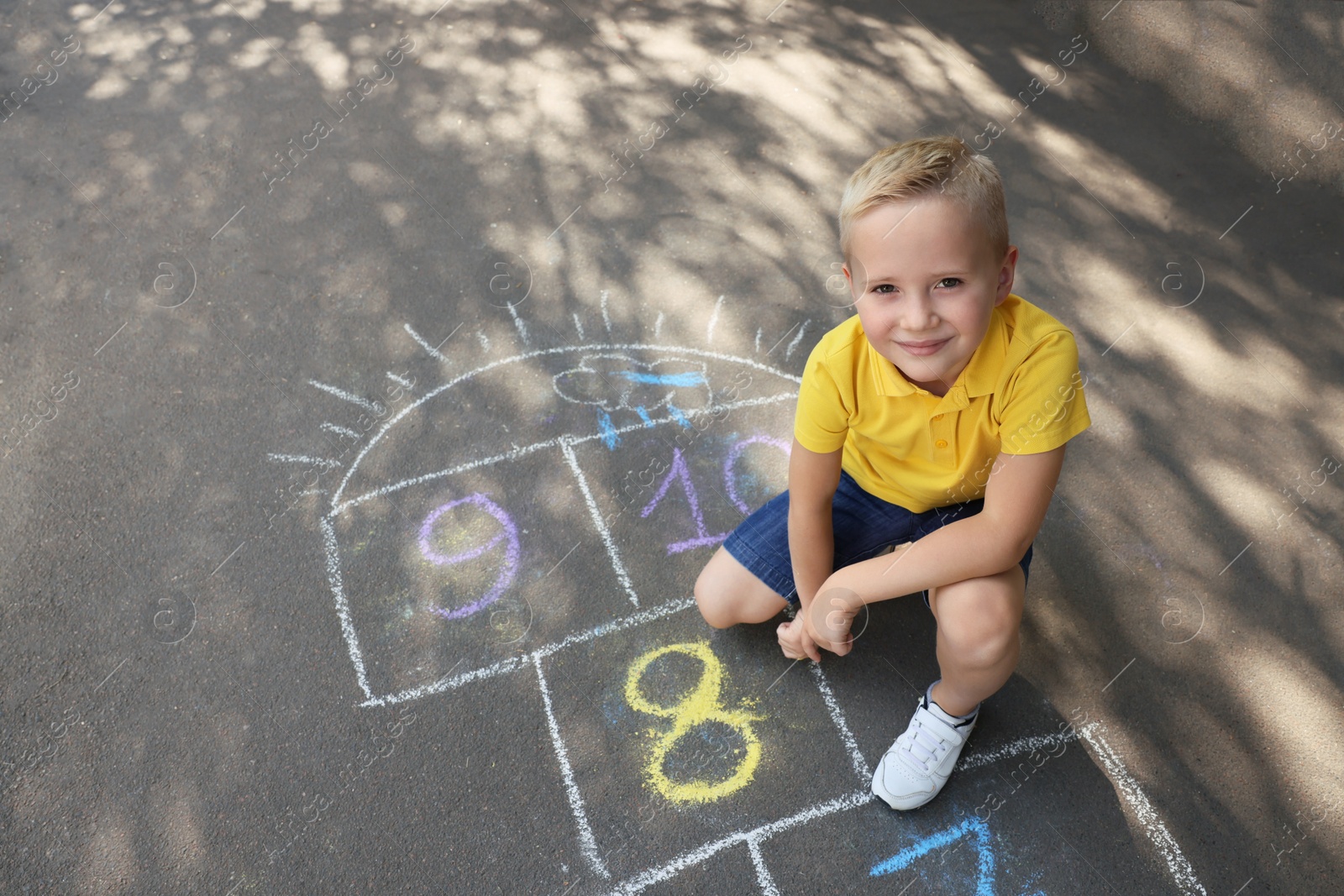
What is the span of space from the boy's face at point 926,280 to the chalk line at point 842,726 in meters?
1.12

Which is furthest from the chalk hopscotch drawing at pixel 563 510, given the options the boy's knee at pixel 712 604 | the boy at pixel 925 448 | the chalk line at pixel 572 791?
the boy at pixel 925 448

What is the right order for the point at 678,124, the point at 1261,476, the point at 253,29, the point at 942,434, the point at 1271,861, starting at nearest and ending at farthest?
1. the point at 942,434
2. the point at 1271,861
3. the point at 1261,476
4. the point at 678,124
5. the point at 253,29

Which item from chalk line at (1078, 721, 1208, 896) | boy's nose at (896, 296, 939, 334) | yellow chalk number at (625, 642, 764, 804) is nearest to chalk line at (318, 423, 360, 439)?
yellow chalk number at (625, 642, 764, 804)

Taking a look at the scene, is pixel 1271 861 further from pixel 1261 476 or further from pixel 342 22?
pixel 342 22

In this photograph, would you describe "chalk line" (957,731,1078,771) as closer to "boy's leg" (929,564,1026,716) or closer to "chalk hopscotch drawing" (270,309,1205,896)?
"chalk hopscotch drawing" (270,309,1205,896)

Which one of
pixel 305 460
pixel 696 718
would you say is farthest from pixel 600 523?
pixel 305 460

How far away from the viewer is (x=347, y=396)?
325 centimetres

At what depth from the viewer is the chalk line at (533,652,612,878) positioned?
7.56 feet

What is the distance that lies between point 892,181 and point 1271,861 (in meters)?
2.00

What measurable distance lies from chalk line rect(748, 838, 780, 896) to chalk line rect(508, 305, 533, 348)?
1.94m

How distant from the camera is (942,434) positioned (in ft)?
6.72

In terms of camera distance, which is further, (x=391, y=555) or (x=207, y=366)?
(x=207, y=366)

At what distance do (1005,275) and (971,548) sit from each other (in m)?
0.60

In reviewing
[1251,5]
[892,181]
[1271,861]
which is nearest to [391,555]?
[892,181]
